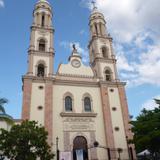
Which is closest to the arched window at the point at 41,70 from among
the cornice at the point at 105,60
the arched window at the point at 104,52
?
the cornice at the point at 105,60

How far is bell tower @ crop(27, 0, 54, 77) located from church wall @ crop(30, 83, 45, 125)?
7.30 ft

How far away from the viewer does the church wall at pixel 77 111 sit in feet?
85.7

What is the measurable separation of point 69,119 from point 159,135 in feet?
35.0

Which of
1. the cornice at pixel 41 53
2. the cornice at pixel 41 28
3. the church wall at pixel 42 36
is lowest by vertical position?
the cornice at pixel 41 53

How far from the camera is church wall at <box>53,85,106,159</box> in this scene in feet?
85.7

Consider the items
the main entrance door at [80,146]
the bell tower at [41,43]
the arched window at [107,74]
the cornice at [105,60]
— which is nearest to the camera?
the main entrance door at [80,146]

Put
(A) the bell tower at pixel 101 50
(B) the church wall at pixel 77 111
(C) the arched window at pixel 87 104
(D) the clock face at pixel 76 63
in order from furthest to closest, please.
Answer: (A) the bell tower at pixel 101 50 < (D) the clock face at pixel 76 63 < (C) the arched window at pixel 87 104 < (B) the church wall at pixel 77 111

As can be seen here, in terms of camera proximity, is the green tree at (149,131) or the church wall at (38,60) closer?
the green tree at (149,131)

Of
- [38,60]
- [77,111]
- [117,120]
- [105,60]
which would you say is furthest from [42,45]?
[117,120]

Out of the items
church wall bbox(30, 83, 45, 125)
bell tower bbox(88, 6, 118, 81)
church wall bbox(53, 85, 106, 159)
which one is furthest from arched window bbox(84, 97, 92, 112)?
church wall bbox(30, 83, 45, 125)

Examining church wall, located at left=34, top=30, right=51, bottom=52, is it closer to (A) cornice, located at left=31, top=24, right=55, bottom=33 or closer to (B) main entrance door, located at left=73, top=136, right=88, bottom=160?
(A) cornice, located at left=31, top=24, right=55, bottom=33

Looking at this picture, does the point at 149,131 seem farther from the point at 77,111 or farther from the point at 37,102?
the point at 37,102

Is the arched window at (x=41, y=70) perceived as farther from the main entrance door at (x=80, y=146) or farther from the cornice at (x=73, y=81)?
the main entrance door at (x=80, y=146)

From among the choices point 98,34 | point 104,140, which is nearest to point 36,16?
point 98,34
